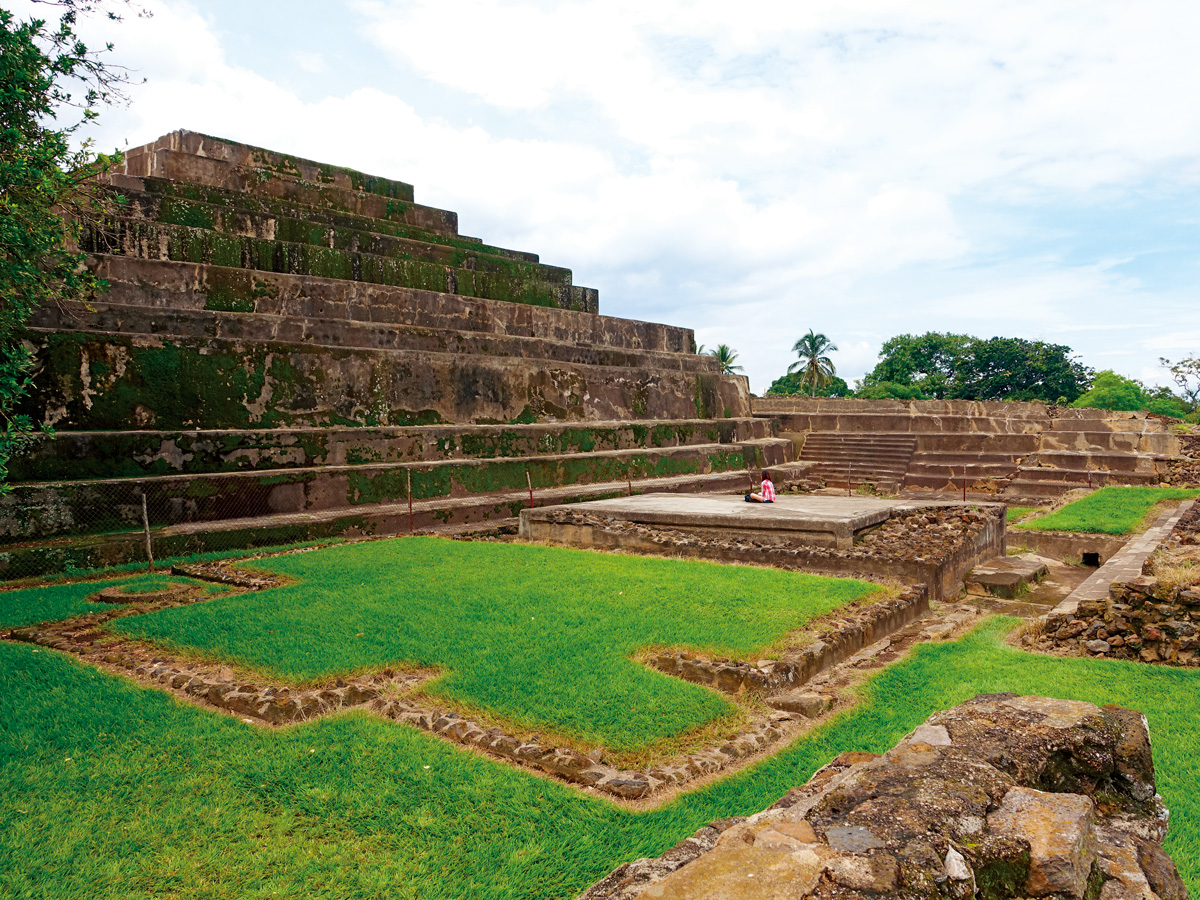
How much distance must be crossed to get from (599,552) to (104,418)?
18.9 feet

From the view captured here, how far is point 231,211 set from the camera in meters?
12.1

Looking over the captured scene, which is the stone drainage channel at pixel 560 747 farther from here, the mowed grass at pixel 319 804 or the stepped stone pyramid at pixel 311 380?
the stepped stone pyramid at pixel 311 380

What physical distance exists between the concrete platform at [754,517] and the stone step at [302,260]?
17.8 ft

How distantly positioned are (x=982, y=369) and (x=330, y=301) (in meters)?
43.2

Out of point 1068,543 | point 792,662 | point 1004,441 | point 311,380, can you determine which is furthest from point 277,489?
point 1004,441

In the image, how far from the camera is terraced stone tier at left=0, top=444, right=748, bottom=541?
305 inches

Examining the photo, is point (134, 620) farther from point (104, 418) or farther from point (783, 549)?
point (783, 549)

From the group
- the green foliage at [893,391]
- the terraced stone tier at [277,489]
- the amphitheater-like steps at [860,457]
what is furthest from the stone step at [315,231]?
the green foliage at [893,391]

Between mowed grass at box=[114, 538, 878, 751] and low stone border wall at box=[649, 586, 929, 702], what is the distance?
206 millimetres

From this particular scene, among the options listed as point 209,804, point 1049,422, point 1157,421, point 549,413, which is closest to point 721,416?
point 549,413

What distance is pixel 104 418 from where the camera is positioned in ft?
28.2

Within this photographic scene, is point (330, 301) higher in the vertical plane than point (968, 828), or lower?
higher

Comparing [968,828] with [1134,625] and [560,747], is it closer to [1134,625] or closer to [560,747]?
[560,747]

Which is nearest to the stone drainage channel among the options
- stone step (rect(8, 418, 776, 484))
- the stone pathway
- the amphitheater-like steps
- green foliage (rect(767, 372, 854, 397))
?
the stone pathway
